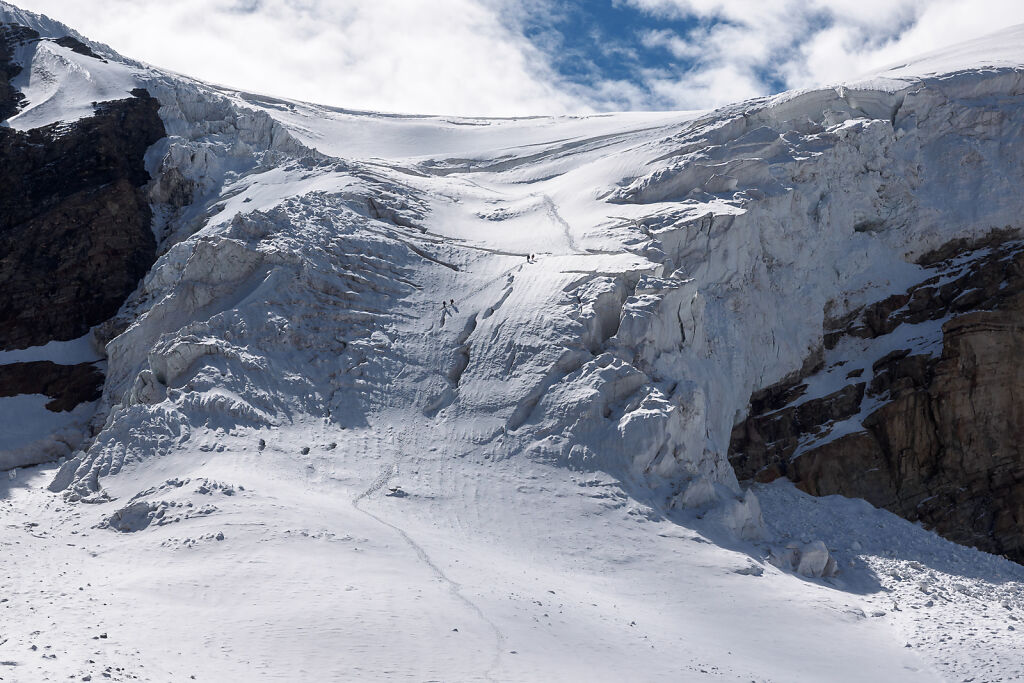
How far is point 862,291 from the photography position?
40.6 metres

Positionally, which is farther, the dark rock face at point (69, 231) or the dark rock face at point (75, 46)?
the dark rock face at point (75, 46)

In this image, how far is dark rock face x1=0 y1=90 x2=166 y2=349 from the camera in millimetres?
41250

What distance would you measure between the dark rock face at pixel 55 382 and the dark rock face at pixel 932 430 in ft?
73.2

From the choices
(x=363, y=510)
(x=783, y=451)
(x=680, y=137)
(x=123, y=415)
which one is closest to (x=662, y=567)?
(x=363, y=510)

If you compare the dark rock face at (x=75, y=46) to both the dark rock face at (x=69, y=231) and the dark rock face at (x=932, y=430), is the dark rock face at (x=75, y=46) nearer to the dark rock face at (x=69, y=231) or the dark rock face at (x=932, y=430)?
the dark rock face at (x=69, y=231)

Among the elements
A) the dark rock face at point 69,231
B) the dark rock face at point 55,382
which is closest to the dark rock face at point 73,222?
the dark rock face at point 69,231

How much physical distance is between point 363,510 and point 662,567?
7.89m

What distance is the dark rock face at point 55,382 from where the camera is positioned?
38.5 metres

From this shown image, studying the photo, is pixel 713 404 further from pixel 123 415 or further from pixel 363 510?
pixel 123 415

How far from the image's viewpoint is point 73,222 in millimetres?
43594

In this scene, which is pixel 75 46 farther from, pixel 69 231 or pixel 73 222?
pixel 69 231

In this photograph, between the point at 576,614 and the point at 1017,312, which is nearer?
the point at 576,614

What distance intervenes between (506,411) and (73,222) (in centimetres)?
2082

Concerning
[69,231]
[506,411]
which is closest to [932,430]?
[506,411]
